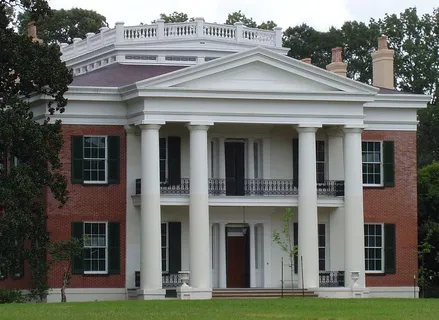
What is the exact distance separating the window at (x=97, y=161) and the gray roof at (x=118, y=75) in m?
2.23

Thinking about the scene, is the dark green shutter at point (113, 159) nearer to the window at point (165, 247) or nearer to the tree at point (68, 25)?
the window at point (165, 247)

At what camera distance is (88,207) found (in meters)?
58.6

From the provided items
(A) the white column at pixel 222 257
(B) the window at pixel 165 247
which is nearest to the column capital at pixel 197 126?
(B) the window at pixel 165 247

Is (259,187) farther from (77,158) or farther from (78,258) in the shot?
(78,258)

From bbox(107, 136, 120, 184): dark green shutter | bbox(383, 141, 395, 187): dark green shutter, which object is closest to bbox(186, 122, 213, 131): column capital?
bbox(107, 136, 120, 184): dark green shutter

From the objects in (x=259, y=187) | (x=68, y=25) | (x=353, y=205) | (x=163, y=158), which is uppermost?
(x=68, y=25)

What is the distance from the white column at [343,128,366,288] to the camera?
5878 centimetres

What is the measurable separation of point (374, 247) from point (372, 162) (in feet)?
11.0

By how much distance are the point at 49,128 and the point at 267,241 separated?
1074 centimetres

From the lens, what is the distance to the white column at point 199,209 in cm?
5703

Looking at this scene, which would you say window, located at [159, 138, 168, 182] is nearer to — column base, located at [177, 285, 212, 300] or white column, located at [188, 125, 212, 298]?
white column, located at [188, 125, 212, 298]

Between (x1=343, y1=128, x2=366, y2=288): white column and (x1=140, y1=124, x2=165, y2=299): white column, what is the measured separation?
7.29 meters

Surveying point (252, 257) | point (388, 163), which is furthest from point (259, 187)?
point (388, 163)

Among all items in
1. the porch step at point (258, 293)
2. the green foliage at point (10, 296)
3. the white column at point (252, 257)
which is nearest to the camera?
the green foliage at point (10, 296)
